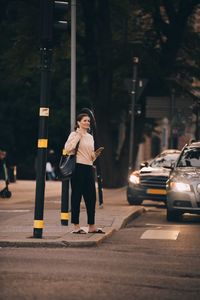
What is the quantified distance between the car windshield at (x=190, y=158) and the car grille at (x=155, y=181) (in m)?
4.33

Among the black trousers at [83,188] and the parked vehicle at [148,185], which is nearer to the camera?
the black trousers at [83,188]

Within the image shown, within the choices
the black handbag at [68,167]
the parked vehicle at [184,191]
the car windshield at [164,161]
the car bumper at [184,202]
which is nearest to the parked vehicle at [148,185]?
the car windshield at [164,161]

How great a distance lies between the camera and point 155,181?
25.2 m

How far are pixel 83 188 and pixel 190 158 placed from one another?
5.89 metres

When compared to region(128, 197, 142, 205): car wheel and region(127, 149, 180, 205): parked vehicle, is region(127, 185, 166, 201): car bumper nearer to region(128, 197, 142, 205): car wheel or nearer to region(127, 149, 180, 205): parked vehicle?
region(127, 149, 180, 205): parked vehicle

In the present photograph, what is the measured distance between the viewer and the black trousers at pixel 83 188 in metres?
14.9

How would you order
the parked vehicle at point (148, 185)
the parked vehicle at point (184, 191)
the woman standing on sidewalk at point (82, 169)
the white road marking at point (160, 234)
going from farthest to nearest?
the parked vehicle at point (148, 185) → the parked vehicle at point (184, 191) → the white road marking at point (160, 234) → the woman standing on sidewalk at point (82, 169)

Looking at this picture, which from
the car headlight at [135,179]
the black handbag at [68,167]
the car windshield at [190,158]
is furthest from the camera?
the car headlight at [135,179]

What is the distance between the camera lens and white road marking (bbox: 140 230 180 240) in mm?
15586

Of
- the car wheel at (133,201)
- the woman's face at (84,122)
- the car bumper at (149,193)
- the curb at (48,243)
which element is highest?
the woman's face at (84,122)

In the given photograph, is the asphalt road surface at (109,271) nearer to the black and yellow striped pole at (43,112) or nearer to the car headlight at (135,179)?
the black and yellow striped pole at (43,112)

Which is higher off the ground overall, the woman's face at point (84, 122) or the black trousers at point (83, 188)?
the woman's face at point (84, 122)

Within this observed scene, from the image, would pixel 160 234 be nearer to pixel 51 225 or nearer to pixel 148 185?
pixel 51 225

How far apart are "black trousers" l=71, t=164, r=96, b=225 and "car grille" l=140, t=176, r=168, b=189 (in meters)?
10.1
